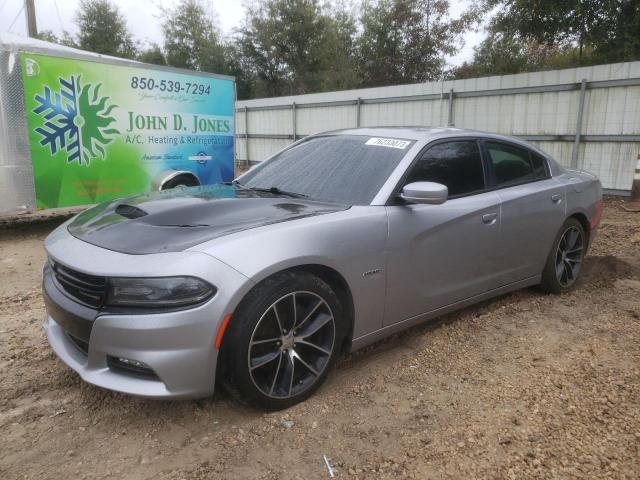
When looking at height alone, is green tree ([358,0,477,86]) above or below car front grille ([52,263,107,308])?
above

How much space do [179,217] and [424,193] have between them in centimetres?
144

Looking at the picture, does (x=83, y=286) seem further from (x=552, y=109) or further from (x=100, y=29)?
(x=100, y=29)

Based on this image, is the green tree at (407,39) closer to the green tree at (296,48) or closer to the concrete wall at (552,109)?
the green tree at (296,48)

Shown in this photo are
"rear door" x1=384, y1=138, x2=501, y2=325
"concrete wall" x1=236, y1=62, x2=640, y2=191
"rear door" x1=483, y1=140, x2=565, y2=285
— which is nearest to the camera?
"rear door" x1=384, y1=138, x2=501, y2=325

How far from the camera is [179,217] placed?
275 centimetres

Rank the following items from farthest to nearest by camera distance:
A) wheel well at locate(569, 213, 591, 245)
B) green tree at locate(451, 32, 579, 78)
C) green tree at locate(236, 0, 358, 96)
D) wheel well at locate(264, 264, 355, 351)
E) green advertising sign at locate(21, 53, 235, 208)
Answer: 1. green tree at locate(236, 0, 358, 96)
2. green tree at locate(451, 32, 579, 78)
3. green advertising sign at locate(21, 53, 235, 208)
4. wheel well at locate(569, 213, 591, 245)
5. wheel well at locate(264, 264, 355, 351)

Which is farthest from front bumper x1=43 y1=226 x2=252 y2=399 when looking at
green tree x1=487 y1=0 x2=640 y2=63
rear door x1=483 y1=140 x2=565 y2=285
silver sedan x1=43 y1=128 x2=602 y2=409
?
green tree x1=487 y1=0 x2=640 y2=63

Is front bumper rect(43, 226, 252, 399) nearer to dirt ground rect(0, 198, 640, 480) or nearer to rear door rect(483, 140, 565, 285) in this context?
dirt ground rect(0, 198, 640, 480)

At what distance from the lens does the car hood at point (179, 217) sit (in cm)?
245

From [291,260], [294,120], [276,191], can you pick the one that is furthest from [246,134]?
[291,260]

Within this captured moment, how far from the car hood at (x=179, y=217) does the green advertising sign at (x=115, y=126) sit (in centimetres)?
385

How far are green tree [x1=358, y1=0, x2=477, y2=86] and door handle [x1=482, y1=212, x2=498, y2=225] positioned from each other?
75.0 feet

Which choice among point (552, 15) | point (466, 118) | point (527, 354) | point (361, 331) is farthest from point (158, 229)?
point (466, 118)

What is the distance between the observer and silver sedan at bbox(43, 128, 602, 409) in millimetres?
2240
